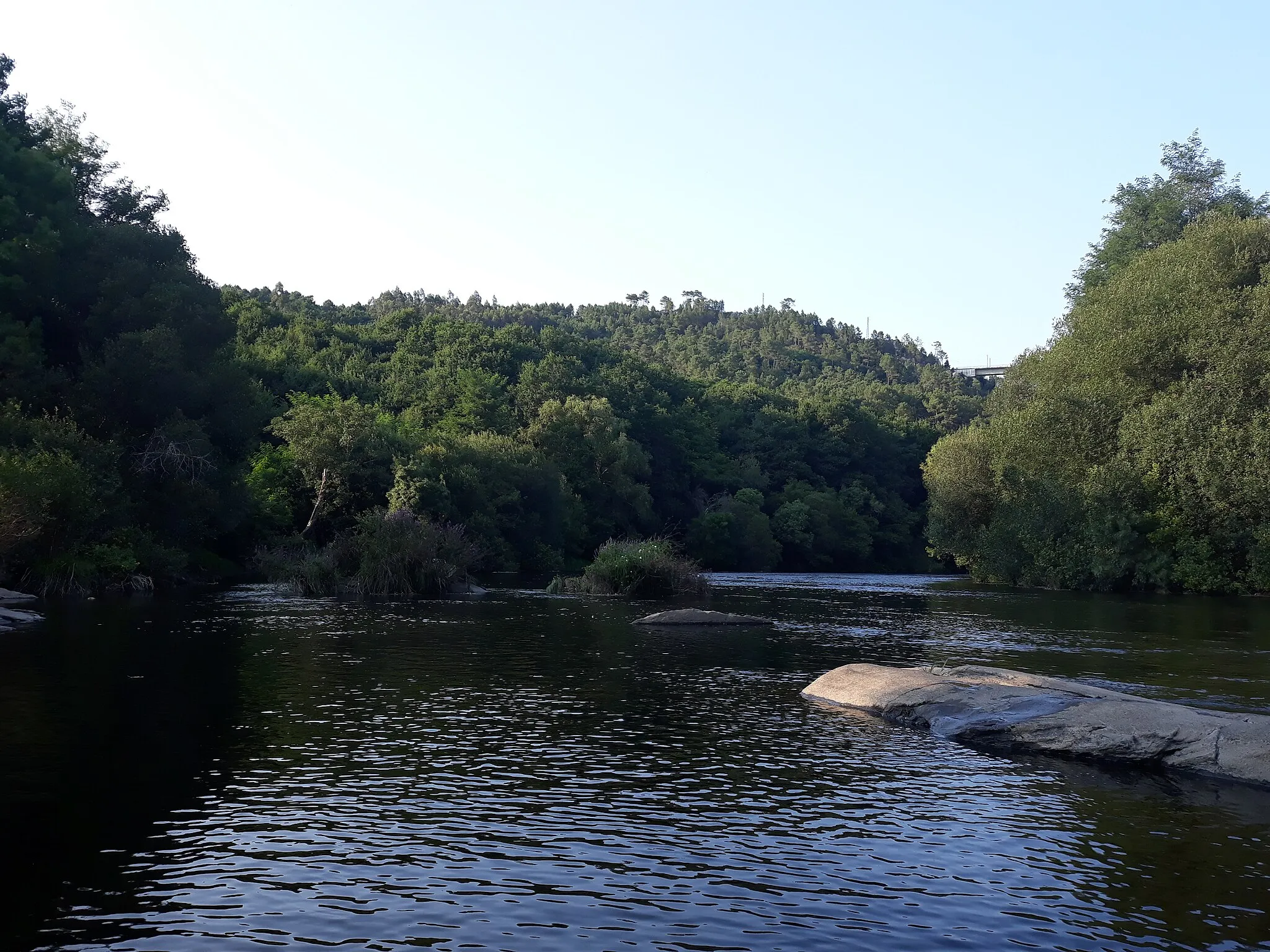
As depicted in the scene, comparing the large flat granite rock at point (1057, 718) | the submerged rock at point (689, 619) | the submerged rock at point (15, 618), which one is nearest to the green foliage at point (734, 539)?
the submerged rock at point (689, 619)

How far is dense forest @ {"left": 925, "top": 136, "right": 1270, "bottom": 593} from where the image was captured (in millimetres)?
65812

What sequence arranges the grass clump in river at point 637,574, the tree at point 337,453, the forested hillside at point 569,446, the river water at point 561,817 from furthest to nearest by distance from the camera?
the forested hillside at point 569,446
the tree at point 337,453
the grass clump in river at point 637,574
the river water at point 561,817

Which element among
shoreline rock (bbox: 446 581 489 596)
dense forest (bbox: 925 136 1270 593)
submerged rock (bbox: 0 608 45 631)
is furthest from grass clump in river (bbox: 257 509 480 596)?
dense forest (bbox: 925 136 1270 593)

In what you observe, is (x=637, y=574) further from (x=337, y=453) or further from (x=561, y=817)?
(x=561, y=817)

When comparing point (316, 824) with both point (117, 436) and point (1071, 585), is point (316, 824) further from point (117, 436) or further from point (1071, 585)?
point (1071, 585)

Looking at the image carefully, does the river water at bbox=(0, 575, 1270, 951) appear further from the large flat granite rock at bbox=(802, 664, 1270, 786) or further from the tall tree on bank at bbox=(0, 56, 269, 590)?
the tall tree on bank at bbox=(0, 56, 269, 590)

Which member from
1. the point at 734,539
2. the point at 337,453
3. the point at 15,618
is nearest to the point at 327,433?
the point at 337,453

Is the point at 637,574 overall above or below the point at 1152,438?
below

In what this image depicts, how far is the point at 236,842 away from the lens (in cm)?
1322

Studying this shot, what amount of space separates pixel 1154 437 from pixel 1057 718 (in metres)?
54.1

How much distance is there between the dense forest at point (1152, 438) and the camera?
65.8m

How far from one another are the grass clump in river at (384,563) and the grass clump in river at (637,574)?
22.5 feet

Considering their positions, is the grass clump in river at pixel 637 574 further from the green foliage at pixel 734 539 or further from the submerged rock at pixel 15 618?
the green foliage at pixel 734 539

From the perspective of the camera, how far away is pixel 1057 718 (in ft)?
67.3
